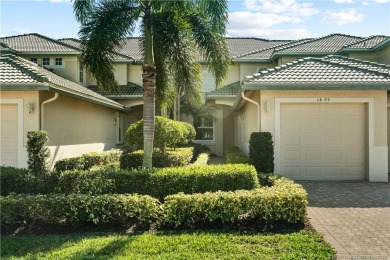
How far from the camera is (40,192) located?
766 centimetres

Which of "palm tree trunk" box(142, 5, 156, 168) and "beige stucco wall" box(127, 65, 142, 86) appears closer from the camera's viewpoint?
"palm tree trunk" box(142, 5, 156, 168)

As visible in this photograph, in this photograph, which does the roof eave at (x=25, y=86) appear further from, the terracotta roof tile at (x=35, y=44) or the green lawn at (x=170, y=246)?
the terracotta roof tile at (x=35, y=44)

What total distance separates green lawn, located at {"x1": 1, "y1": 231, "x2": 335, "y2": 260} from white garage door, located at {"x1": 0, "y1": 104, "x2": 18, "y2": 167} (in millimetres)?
5756

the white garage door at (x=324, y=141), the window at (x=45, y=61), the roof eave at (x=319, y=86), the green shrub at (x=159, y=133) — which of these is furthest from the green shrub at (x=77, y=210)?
the window at (x=45, y=61)

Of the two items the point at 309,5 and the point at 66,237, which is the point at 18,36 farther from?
the point at 66,237

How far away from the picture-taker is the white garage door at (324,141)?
11.1m

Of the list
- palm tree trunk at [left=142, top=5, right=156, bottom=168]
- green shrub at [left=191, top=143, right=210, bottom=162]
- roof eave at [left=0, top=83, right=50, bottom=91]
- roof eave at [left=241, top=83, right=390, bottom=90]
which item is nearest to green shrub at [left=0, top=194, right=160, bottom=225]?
palm tree trunk at [left=142, top=5, right=156, bottom=168]

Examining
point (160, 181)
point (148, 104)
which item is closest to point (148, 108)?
point (148, 104)

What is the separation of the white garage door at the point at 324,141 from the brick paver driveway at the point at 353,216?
703 mm

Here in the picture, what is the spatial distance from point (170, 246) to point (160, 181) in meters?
2.26

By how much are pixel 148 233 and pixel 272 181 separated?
3502 millimetres

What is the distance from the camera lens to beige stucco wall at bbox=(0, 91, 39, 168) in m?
10.7

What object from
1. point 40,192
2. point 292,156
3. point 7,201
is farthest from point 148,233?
point 292,156

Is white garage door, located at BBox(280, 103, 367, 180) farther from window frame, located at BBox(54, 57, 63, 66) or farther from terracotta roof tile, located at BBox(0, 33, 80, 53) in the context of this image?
window frame, located at BBox(54, 57, 63, 66)
